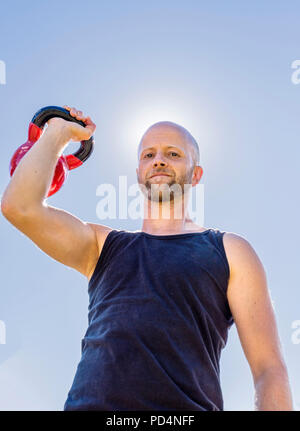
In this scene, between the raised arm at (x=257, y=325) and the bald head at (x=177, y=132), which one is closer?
the raised arm at (x=257, y=325)

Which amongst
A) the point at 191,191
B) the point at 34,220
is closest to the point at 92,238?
the point at 34,220

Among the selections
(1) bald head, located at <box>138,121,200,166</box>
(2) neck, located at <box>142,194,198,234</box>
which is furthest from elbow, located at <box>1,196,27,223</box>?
(1) bald head, located at <box>138,121,200,166</box>

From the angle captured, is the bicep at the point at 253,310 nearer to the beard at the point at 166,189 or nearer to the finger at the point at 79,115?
the beard at the point at 166,189

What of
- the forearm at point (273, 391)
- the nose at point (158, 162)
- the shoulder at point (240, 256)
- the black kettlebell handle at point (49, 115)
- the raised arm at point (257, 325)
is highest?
the black kettlebell handle at point (49, 115)

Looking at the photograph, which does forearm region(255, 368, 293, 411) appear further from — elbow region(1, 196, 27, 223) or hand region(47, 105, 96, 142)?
hand region(47, 105, 96, 142)

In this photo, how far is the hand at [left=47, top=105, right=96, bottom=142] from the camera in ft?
9.77

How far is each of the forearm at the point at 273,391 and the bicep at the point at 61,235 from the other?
1155mm

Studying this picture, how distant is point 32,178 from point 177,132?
49.6 inches

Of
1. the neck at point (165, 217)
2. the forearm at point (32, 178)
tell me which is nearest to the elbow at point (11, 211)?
the forearm at point (32, 178)

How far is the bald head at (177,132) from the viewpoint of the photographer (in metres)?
3.59
